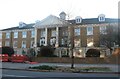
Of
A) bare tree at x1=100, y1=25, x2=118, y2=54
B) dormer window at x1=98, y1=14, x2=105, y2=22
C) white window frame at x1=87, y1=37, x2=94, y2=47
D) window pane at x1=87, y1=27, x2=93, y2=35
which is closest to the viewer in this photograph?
bare tree at x1=100, y1=25, x2=118, y2=54

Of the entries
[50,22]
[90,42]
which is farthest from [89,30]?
[50,22]

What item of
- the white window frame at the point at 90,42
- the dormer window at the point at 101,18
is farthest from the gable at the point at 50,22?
the dormer window at the point at 101,18

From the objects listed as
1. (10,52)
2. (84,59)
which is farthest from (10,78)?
(10,52)

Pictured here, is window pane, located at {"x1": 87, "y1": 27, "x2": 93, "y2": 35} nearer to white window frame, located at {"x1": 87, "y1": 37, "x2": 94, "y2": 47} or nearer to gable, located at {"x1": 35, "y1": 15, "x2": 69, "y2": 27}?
white window frame, located at {"x1": 87, "y1": 37, "x2": 94, "y2": 47}

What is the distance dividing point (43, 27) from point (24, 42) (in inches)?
347

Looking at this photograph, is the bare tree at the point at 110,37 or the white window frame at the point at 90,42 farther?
the white window frame at the point at 90,42

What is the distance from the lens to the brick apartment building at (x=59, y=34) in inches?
2467

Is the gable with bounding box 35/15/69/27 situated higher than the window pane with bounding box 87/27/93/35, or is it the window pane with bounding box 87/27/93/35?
the gable with bounding box 35/15/69/27

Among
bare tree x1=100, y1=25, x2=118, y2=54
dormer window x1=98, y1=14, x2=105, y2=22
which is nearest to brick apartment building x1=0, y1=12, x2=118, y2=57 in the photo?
dormer window x1=98, y1=14, x2=105, y2=22

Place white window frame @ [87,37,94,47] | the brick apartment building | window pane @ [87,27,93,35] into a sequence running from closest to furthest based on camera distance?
the brick apartment building → white window frame @ [87,37,94,47] → window pane @ [87,27,93,35]

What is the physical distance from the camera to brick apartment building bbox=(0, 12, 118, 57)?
2467 inches

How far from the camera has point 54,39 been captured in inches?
2638

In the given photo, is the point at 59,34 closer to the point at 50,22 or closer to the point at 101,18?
the point at 50,22

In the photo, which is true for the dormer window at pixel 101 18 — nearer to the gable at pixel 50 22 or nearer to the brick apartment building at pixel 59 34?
the brick apartment building at pixel 59 34
